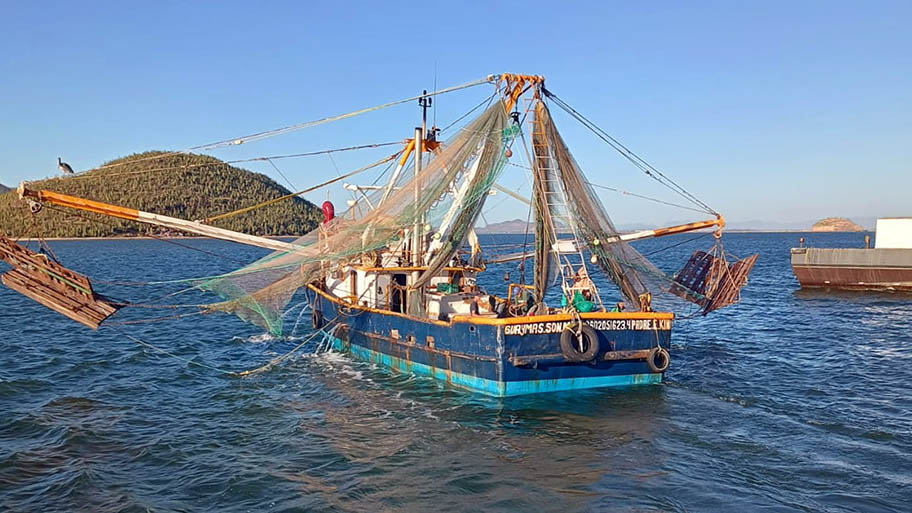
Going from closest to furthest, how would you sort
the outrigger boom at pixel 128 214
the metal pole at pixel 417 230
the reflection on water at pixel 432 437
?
the reflection on water at pixel 432 437, the outrigger boom at pixel 128 214, the metal pole at pixel 417 230

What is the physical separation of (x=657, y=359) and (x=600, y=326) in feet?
6.50

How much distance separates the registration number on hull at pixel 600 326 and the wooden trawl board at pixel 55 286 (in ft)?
30.7

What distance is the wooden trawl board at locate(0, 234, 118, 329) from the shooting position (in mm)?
14234

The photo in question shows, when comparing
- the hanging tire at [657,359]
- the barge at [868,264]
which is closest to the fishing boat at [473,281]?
the hanging tire at [657,359]

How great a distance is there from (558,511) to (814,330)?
72.9ft

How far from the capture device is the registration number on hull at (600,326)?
1476 centimetres

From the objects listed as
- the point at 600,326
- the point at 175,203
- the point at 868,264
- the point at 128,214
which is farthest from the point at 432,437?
the point at 175,203

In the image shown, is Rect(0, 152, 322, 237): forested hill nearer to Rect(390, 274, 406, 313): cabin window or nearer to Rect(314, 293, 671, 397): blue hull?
Rect(390, 274, 406, 313): cabin window

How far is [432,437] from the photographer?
13.2m

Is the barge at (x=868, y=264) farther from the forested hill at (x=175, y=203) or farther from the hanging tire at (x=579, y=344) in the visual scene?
the forested hill at (x=175, y=203)

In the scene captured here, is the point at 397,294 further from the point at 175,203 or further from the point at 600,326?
the point at 175,203

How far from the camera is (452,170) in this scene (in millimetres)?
16141

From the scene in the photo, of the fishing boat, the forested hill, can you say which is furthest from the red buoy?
the forested hill

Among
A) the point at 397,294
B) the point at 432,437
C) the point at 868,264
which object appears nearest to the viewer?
the point at 432,437
